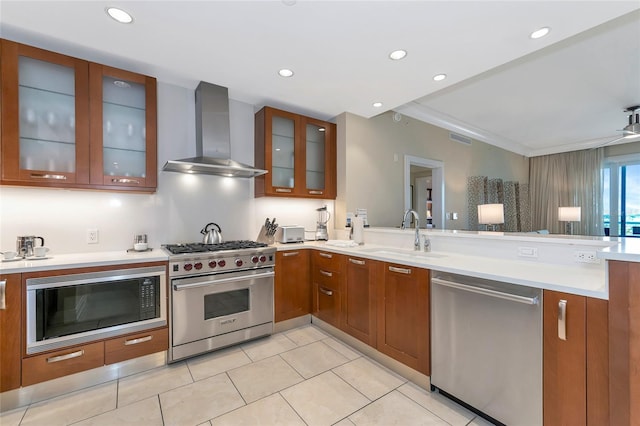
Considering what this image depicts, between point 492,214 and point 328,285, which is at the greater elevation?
point 492,214

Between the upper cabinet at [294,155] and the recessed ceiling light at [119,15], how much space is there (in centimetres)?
147

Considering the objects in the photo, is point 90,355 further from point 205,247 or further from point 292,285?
point 292,285

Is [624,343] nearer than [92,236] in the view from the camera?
Yes

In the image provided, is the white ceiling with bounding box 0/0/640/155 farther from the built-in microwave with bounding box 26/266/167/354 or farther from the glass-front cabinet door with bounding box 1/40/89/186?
the built-in microwave with bounding box 26/266/167/354

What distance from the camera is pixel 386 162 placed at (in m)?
3.93

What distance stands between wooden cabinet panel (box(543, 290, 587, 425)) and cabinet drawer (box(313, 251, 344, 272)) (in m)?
1.61

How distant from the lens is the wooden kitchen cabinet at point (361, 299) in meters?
2.32

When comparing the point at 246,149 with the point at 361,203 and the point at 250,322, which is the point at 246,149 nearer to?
the point at 361,203

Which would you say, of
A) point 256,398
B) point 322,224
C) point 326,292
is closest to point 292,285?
point 326,292

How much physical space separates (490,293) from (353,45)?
197 centimetres

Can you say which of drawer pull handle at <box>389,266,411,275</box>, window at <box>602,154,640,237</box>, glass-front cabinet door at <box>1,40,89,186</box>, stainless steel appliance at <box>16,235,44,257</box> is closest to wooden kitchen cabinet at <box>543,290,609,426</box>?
drawer pull handle at <box>389,266,411,275</box>

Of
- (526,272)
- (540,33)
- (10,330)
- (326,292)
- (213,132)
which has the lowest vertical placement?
(326,292)

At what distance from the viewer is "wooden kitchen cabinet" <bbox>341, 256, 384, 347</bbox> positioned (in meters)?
2.32

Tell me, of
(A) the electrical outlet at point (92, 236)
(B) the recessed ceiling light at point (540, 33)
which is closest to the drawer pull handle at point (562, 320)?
(B) the recessed ceiling light at point (540, 33)
